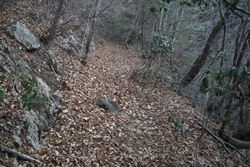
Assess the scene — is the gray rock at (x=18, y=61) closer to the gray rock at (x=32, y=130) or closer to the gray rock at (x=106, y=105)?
the gray rock at (x=32, y=130)

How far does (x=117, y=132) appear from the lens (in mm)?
4488

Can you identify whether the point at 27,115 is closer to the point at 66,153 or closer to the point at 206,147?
the point at 66,153

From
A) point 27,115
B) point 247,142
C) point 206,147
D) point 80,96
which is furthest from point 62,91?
point 247,142

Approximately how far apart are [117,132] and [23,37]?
3.31 m

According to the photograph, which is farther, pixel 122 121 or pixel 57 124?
pixel 122 121

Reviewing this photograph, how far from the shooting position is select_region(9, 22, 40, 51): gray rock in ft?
15.9

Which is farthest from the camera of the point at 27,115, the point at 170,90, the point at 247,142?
Answer: the point at 170,90

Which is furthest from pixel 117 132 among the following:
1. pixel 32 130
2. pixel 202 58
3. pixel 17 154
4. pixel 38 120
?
pixel 202 58

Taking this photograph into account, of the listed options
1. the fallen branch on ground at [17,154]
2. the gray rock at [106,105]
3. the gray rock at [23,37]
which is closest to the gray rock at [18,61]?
the gray rock at [23,37]

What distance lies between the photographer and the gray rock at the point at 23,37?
483 centimetres

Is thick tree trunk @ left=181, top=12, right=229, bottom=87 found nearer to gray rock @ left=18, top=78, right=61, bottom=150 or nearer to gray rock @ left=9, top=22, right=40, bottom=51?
gray rock @ left=18, top=78, right=61, bottom=150

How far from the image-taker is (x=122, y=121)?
4984mm

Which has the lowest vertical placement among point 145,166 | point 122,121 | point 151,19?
point 145,166

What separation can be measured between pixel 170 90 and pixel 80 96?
374cm
